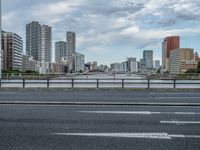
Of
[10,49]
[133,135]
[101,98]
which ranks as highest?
[10,49]

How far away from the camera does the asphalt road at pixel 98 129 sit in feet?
24.9

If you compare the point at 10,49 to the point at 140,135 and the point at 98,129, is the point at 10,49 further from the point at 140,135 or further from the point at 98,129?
the point at 140,135

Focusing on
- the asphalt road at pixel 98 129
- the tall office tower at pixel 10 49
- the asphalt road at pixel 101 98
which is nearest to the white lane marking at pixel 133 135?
the asphalt road at pixel 98 129

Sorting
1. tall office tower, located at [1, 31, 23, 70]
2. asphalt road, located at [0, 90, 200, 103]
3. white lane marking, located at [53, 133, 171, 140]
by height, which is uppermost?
tall office tower, located at [1, 31, 23, 70]

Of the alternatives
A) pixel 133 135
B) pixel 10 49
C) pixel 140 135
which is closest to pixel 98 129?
pixel 133 135

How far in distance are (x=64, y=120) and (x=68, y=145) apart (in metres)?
3.48

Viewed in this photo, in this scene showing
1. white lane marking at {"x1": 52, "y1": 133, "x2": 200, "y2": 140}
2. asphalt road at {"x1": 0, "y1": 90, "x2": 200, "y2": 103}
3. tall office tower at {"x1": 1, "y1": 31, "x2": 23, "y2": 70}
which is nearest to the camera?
white lane marking at {"x1": 52, "y1": 133, "x2": 200, "y2": 140}

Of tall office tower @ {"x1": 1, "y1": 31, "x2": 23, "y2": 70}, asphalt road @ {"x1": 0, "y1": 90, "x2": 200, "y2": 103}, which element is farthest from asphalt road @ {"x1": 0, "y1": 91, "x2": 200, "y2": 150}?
tall office tower @ {"x1": 1, "y1": 31, "x2": 23, "y2": 70}

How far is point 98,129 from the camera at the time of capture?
9.41 m

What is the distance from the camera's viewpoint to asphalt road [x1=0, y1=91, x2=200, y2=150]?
759cm

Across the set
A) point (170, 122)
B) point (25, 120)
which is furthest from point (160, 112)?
point (25, 120)

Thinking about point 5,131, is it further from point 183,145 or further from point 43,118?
point 183,145

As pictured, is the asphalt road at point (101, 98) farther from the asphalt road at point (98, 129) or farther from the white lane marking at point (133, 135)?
the white lane marking at point (133, 135)

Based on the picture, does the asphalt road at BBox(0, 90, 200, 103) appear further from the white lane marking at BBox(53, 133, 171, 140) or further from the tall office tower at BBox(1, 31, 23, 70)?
the tall office tower at BBox(1, 31, 23, 70)
